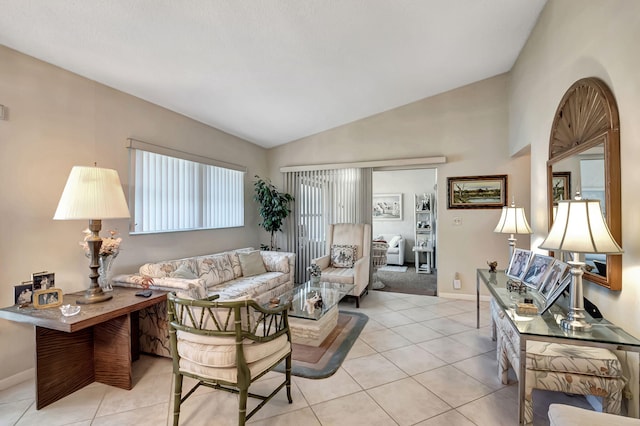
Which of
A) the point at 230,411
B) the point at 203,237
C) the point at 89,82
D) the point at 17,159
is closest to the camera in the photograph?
the point at 230,411

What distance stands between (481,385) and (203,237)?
355 cm

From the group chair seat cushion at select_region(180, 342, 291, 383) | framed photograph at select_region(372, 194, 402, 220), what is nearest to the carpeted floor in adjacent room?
framed photograph at select_region(372, 194, 402, 220)

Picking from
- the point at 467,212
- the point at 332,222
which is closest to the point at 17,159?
the point at 332,222

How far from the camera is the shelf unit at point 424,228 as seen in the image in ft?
21.3

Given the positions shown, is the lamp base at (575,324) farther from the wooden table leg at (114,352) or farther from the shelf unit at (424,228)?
the shelf unit at (424,228)

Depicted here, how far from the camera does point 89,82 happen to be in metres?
2.74

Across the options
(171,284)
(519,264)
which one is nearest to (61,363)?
(171,284)

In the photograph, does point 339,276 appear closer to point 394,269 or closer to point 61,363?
point 61,363

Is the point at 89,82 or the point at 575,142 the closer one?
the point at 575,142

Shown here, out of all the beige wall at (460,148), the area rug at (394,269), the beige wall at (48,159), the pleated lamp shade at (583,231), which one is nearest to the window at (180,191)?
the beige wall at (48,159)

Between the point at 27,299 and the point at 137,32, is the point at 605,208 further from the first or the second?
the point at 27,299

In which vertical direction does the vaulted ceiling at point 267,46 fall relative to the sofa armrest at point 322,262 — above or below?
above

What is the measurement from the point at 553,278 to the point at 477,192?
8.49 feet

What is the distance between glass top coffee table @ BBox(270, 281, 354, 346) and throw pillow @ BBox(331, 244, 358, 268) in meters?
1.12
